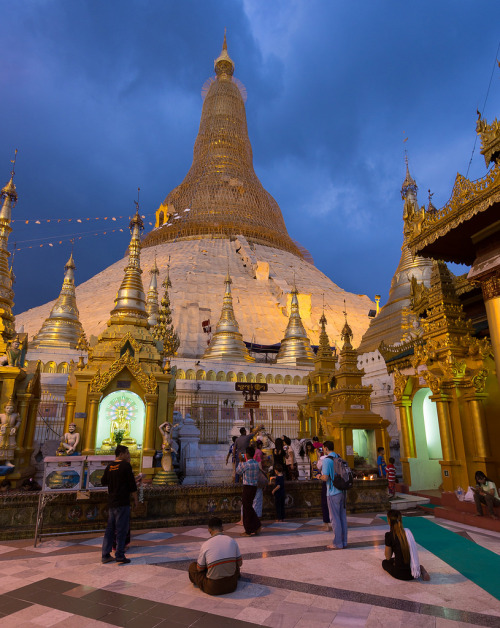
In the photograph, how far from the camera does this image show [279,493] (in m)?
7.43

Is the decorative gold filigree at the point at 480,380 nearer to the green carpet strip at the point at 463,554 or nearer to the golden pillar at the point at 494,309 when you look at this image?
the golden pillar at the point at 494,309

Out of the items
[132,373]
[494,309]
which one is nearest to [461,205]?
[494,309]

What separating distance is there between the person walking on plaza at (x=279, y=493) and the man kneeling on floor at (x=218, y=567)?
329cm

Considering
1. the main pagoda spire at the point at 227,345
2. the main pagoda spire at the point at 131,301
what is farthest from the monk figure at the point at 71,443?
the main pagoda spire at the point at 227,345

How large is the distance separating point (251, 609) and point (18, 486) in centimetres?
796

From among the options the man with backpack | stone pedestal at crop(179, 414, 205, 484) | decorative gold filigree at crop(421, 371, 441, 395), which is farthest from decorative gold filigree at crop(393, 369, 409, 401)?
stone pedestal at crop(179, 414, 205, 484)

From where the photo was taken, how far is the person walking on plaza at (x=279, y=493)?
7.31 meters

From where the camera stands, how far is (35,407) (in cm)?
1107

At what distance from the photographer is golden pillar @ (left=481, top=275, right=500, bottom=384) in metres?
6.88

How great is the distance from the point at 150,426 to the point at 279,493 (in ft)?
14.6

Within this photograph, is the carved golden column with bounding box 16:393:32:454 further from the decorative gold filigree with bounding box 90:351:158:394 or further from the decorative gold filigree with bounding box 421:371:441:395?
the decorative gold filigree with bounding box 421:371:441:395

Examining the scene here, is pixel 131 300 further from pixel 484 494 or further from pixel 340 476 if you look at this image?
pixel 484 494

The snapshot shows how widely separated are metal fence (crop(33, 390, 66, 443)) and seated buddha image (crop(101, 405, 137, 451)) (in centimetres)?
415

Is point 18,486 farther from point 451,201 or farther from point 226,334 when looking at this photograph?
point 226,334
